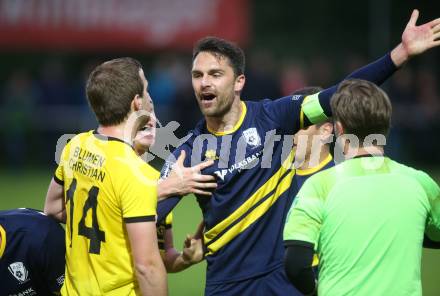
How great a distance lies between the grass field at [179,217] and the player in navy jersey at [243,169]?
4.16ft

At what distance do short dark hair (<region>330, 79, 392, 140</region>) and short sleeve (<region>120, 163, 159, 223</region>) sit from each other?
102 centimetres

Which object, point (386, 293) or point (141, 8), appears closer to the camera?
point (386, 293)

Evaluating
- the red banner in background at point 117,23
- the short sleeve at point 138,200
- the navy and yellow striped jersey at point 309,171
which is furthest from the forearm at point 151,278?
the red banner in background at point 117,23

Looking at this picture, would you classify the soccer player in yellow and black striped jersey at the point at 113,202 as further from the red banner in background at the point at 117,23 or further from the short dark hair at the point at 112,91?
the red banner in background at the point at 117,23

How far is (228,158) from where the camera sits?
490 centimetres

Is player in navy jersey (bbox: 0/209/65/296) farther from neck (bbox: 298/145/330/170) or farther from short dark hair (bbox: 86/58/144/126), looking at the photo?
neck (bbox: 298/145/330/170)

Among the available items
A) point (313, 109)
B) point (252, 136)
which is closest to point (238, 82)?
point (252, 136)

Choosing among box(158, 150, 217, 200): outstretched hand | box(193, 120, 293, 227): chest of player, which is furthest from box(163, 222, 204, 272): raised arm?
box(158, 150, 217, 200): outstretched hand

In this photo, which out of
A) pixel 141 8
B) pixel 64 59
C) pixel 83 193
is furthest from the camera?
pixel 64 59

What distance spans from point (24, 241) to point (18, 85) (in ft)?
45.3

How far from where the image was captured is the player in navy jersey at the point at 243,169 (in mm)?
4758

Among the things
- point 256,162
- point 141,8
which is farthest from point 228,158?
point 141,8

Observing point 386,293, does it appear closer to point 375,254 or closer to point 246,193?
point 375,254

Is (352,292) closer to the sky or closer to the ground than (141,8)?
closer to the ground
